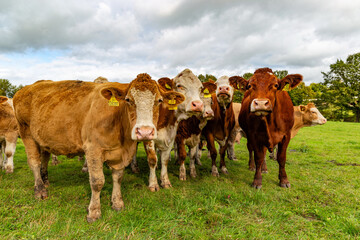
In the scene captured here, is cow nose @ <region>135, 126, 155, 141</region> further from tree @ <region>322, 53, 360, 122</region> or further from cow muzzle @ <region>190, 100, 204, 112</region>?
tree @ <region>322, 53, 360, 122</region>

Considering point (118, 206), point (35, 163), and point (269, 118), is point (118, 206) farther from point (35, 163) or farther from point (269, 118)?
point (269, 118)

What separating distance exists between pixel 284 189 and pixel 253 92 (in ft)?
8.08

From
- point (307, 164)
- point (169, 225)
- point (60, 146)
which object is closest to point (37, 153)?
point (60, 146)

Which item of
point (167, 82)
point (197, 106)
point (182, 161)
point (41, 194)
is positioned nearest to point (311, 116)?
point (182, 161)

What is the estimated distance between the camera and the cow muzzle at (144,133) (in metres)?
2.82

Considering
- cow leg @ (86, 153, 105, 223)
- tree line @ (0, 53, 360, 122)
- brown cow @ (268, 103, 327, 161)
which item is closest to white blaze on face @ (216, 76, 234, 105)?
cow leg @ (86, 153, 105, 223)

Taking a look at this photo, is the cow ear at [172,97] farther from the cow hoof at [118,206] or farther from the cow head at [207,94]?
the cow hoof at [118,206]

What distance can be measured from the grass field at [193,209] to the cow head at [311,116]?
3.10m

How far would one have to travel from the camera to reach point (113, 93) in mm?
3281

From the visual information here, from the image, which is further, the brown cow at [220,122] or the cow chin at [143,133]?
the brown cow at [220,122]

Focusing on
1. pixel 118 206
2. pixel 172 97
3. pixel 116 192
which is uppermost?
pixel 172 97

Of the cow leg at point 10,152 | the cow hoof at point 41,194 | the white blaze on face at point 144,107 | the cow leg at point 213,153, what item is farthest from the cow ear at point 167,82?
the cow leg at point 10,152

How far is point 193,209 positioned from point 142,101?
216cm

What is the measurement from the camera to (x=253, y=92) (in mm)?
4625
